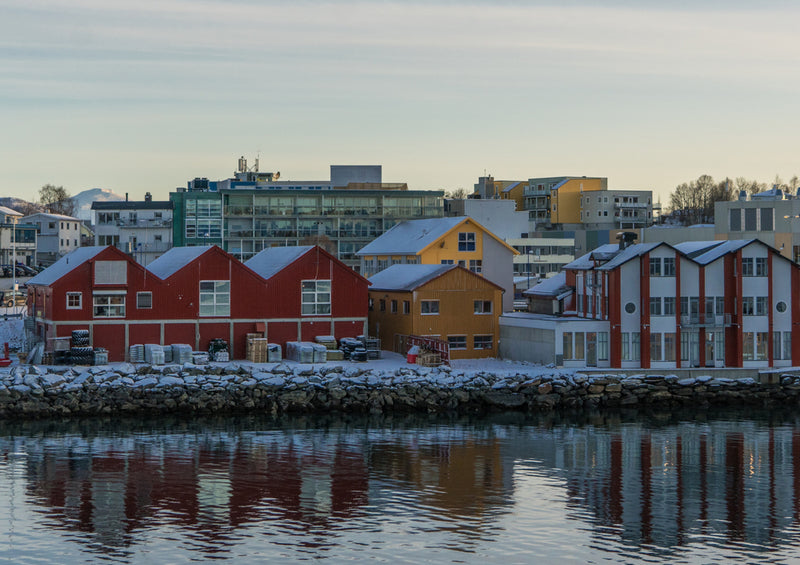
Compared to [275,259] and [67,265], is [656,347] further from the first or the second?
[67,265]

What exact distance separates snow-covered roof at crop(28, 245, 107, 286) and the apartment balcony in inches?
1155

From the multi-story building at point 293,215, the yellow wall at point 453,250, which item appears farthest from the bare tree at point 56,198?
the yellow wall at point 453,250

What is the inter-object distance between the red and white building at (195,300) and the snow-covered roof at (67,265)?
8 cm

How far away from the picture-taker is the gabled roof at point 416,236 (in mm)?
78738

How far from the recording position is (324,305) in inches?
2399

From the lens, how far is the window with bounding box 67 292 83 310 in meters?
56.9

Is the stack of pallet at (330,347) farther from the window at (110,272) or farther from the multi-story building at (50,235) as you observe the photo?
the multi-story building at (50,235)

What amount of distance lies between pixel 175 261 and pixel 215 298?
475 centimetres

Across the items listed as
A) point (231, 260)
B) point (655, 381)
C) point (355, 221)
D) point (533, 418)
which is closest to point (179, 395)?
point (231, 260)

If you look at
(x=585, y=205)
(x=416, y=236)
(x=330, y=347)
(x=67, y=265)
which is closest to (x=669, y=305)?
(x=330, y=347)

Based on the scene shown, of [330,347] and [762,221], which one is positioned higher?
[762,221]

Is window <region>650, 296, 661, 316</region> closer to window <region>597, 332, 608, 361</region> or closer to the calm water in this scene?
window <region>597, 332, 608, 361</region>

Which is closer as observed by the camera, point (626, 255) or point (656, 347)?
point (656, 347)

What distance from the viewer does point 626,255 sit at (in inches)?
2330
